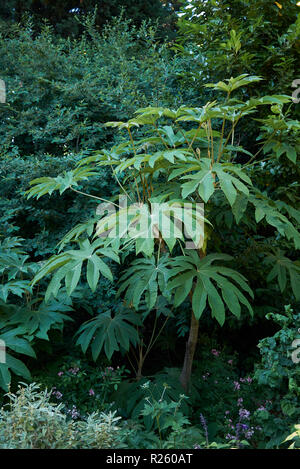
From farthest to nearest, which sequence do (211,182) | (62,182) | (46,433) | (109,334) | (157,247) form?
1. (157,247)
2. (109,334)
3. (62,182)
4. (211,182)
5. (46,433)

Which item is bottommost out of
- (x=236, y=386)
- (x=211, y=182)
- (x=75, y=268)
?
(x=236, y=386)

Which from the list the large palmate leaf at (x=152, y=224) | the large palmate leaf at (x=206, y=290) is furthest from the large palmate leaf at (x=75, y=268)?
the large palmate leaf at (x=206, y=290)

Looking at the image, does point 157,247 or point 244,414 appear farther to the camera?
point 157,247

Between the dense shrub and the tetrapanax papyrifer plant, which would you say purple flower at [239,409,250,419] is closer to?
the tetrapanax papyrifer plant

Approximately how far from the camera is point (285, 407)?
1.96 m

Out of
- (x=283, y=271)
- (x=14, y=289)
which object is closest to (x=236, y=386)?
(x=283, y=271)

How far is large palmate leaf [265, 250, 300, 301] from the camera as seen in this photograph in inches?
95.0

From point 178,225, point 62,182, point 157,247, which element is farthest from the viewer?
point 157,247

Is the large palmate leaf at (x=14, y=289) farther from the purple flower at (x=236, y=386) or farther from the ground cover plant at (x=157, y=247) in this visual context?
the purple flower at (x=236, y=386)

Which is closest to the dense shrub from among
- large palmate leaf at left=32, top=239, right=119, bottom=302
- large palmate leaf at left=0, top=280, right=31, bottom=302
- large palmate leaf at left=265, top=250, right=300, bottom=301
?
large palmate leaf at left=32, top=239, right=119, bottom=302

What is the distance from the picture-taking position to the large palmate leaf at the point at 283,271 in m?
2.41

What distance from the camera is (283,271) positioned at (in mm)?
2520

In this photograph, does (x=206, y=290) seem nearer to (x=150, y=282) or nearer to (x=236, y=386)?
(x=150, y=282)

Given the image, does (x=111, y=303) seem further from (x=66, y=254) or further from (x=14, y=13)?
(x=14, y=13)
